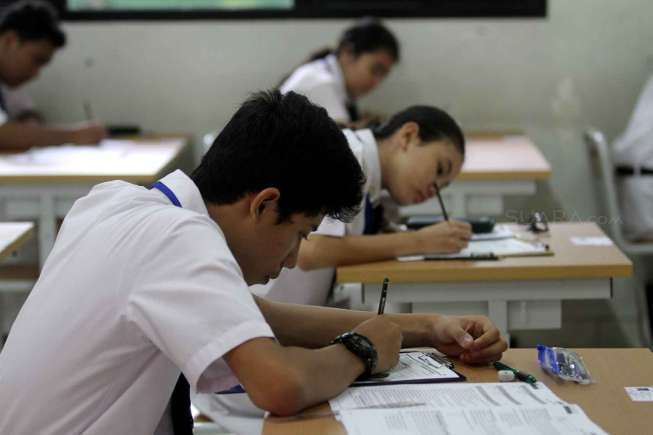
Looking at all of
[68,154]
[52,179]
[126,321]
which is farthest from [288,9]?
[126,321]

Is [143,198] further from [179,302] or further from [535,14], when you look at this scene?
[535,14]

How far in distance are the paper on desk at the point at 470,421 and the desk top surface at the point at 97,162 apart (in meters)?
2.39

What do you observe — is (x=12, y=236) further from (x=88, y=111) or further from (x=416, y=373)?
(x=88, y=111)

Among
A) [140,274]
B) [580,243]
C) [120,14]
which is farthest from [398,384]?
[120,14]

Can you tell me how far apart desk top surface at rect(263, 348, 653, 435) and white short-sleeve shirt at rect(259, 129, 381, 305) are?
965 mm

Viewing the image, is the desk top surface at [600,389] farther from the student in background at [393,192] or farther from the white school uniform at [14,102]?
the white school uniform at [14,102]

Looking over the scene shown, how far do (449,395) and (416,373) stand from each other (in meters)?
0.11

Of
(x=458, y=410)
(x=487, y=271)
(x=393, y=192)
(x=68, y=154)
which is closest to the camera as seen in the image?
→ (x=458, y=410)

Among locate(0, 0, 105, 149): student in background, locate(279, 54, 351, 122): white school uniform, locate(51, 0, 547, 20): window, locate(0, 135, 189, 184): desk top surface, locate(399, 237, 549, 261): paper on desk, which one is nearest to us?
locate(399, 237, 549, 261): paper on desk

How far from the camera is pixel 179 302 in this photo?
129 centimetres

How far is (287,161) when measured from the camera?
142 cm

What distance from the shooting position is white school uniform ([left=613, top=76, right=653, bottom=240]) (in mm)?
4262

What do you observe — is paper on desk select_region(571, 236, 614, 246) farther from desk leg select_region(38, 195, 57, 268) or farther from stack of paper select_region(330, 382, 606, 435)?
desk leg select_region(38, 195, 57, 268)

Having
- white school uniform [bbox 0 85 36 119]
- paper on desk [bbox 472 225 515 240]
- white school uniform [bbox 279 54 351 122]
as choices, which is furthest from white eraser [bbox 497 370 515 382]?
white school uniform [bbox 0 85 36 119]
